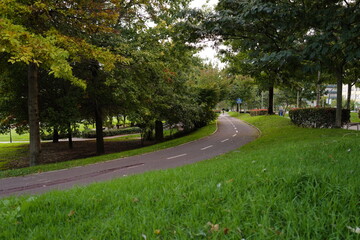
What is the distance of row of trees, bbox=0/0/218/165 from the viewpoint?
875cm

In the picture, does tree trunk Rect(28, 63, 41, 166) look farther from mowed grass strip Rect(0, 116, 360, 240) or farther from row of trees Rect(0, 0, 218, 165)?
mowed grass strip Rect(0, 116, 360, 240)

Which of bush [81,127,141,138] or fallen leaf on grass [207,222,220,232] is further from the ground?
fallen leaf on grass [207,222,220,232]

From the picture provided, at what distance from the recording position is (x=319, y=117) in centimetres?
1596

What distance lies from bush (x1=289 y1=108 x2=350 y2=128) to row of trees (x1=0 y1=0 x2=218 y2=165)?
383 inches

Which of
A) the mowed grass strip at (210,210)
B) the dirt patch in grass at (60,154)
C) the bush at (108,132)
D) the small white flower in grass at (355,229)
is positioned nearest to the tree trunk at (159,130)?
the dirt patch in grass at (60,154)

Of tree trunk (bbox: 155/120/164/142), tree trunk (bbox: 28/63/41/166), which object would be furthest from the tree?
tree trunk (bbox: 155/120/164/142)

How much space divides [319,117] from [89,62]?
15962mm

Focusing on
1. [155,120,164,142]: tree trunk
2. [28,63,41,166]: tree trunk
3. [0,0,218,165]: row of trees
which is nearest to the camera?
[0,0,218,165]: row of trees

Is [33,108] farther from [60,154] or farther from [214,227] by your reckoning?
[214,227]

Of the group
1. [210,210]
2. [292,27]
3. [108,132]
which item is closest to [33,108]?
[210,210]

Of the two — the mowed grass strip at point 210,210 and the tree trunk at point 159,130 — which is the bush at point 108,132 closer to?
the tree trunk at point 159,130

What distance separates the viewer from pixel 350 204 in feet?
8.28

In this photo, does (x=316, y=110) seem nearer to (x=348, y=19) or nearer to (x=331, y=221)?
(x=348, y=19)

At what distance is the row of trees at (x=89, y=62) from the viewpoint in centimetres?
875
